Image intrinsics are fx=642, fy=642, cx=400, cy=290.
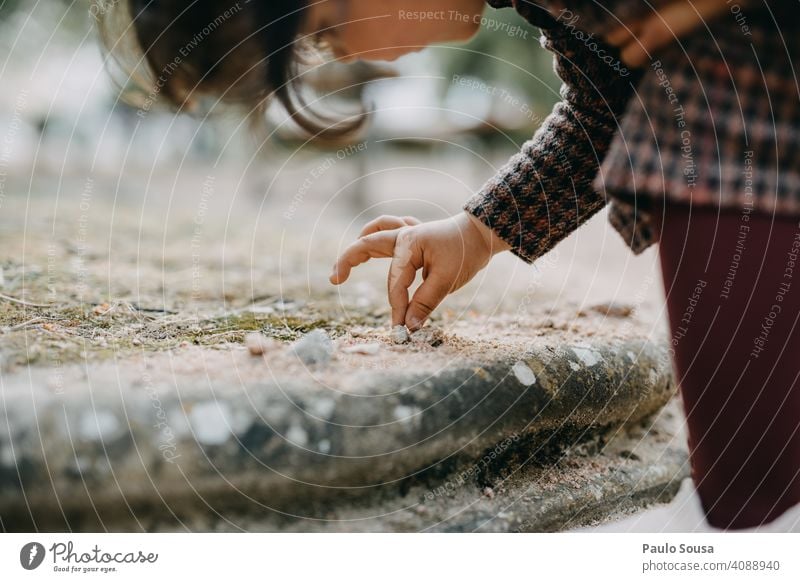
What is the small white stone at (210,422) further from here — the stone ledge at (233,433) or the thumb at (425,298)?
the thumb at (425,298)

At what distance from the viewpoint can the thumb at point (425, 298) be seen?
666 mm

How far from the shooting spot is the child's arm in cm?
61

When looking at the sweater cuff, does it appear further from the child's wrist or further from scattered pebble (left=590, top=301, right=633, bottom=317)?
scattered pebble (left=590, top=301, right=633, bottom=317)

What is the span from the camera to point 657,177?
49cm

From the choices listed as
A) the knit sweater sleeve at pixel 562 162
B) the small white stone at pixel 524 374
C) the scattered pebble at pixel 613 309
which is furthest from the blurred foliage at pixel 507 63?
the small white stone at pixel 524 374

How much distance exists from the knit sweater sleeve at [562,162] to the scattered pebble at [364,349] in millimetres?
170

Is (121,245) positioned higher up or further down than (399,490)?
higher up

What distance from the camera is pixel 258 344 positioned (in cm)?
62

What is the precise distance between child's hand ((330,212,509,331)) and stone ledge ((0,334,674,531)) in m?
0.09

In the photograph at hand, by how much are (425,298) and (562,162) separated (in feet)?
0.64

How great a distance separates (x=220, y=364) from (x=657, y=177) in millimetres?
407

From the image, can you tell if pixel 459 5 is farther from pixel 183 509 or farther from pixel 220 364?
pixel 183 509

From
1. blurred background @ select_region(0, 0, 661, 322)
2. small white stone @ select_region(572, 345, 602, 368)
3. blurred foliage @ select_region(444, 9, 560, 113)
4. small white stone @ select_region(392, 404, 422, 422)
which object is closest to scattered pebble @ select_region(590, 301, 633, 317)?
blurred background @ select_region(0, 0, 661, 322)
